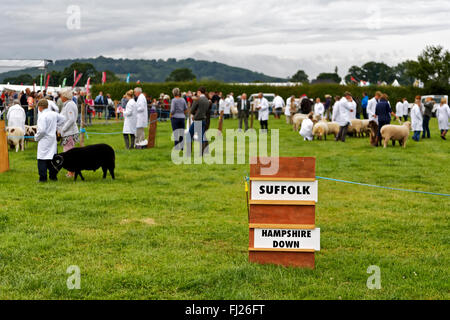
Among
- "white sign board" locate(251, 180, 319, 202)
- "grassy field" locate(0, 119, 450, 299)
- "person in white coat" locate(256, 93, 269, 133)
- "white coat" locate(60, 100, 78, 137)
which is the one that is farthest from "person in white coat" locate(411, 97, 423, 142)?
"white sign board" locate(251, 180, 319, 202)

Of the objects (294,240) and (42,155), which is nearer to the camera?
(294,240)

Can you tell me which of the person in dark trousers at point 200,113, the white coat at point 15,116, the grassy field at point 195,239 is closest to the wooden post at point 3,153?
the grassy field at point 195,239

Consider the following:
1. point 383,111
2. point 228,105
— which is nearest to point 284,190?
point 383,111

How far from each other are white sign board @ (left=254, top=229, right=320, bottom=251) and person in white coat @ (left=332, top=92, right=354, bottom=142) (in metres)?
16.9

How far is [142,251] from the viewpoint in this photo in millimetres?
6918

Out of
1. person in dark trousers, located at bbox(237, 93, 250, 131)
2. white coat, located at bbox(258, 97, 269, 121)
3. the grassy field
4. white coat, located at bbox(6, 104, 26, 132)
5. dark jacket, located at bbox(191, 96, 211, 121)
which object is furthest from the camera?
white coat, located at bbox(258, 97, 269, 121)

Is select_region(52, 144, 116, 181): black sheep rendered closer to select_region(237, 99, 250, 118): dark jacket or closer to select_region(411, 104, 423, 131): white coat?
select_region(237, 99, 250, 118): dark jacket

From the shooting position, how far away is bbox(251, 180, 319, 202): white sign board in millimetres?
6320

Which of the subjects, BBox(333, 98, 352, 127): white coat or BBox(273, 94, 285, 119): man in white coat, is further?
BBox(273, 94, 285, 119): man in white coat

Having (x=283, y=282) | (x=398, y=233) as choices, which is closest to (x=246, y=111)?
(x=398, y=233)

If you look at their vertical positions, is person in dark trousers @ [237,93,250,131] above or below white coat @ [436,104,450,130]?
above

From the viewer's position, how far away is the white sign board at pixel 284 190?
6.32m
